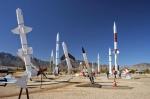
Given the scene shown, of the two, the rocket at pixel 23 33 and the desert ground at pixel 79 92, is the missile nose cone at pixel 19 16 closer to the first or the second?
the rocket at pixel 23 33

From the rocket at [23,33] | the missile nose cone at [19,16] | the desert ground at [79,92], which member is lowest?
the desert ground at [79,92]

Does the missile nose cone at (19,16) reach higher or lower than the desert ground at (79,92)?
higher

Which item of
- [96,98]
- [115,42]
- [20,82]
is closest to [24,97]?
[96,98]

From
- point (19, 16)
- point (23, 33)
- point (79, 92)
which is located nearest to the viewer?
point (79, 92)

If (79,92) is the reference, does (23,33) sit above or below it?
above

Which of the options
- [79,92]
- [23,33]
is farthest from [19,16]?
[79,92]

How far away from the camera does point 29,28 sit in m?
41.1

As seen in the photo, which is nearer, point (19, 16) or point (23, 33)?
point (19, 16)

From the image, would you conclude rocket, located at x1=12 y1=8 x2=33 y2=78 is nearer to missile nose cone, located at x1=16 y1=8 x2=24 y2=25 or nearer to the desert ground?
missile nose cone, located at x1=16 y1=8 x2=24 y2=25

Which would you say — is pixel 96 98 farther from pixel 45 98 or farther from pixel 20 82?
pixel 20 82

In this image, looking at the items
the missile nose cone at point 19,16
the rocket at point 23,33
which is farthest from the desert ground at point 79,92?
the missile nose cone at point 19,16

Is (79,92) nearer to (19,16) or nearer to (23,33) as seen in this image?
(23,33)

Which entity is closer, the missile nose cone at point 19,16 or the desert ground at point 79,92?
the desert ground at point 79,92

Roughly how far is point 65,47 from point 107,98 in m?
57.2
